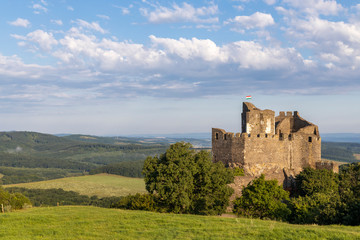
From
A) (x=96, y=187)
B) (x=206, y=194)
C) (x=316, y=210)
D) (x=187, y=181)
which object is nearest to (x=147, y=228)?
(x=187, y=181)

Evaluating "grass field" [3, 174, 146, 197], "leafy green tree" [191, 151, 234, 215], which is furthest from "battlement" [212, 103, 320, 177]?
"grass field" [3, 174, 146, 197]

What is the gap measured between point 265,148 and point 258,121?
3.80m

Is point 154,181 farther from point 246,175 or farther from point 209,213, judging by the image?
point 246,175

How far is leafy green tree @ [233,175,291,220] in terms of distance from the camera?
114 feet

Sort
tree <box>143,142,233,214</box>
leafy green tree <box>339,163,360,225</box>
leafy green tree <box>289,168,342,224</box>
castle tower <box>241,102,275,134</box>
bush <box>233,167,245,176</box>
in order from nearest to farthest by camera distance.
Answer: leafy green tree <box>339,163,360,225</box>, leafy green tree <box>289,168,342,224</box>, tree <box>143,142,233,214</box>, bush <box>233,167,245,176</box>, castle tower <box>241,102,275,134</box>

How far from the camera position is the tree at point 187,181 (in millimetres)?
34062

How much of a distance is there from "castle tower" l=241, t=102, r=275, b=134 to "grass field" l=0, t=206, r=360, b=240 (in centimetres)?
2125

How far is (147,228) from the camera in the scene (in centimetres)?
2361

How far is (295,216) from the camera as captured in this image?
32.7 m

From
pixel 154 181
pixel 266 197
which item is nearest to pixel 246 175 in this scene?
pixel 266 197

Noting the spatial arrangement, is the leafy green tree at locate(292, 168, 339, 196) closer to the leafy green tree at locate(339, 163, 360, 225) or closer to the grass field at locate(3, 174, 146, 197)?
the leafy green tree at locate(339, 163, 360, 225)

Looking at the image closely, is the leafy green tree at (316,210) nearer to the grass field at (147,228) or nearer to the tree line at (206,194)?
the tree line at (206,194)

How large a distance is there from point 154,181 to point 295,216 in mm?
13554

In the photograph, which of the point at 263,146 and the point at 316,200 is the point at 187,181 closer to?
the point at 316,200
